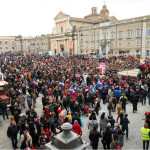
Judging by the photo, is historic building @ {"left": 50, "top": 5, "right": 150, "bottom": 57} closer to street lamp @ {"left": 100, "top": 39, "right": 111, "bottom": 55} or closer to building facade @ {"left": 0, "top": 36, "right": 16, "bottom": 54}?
street lamp @ {"left": 100, "top": 39, "right": 111, "bottom": 55}

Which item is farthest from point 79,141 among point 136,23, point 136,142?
point 136,23

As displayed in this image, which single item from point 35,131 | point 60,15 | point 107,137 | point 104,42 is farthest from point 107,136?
point 60,15

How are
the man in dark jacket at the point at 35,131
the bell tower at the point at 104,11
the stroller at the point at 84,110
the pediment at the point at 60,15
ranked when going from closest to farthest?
the man in dark jacket at the point at 35,131 → the stroller at the point at 84,110 → the pediment at the point at 60,15 → the bell tower at the point at 104,11

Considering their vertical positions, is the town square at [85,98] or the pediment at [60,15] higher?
the pediment at [60,15]

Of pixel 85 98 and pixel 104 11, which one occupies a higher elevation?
pixel 104 11

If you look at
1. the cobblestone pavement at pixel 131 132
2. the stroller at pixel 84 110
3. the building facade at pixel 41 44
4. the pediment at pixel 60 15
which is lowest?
the cobblestone pavement at pixel 131 132

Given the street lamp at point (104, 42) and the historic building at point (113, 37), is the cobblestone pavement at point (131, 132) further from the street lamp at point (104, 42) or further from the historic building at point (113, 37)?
the street lamp at point (104, 42)

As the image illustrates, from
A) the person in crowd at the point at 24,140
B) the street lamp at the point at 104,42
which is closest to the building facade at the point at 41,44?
the street lamp at the point at 104,42

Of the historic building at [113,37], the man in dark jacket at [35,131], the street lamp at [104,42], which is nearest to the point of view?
the man in dark jacket at [35,131]

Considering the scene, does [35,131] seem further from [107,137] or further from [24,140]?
[107,137]

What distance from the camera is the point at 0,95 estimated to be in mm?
12367

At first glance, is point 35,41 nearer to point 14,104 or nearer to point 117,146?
point 14,104

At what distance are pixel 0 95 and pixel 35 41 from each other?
68028 mm

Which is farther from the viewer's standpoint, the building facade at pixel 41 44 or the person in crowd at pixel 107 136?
the building facade at pixel 41 44
